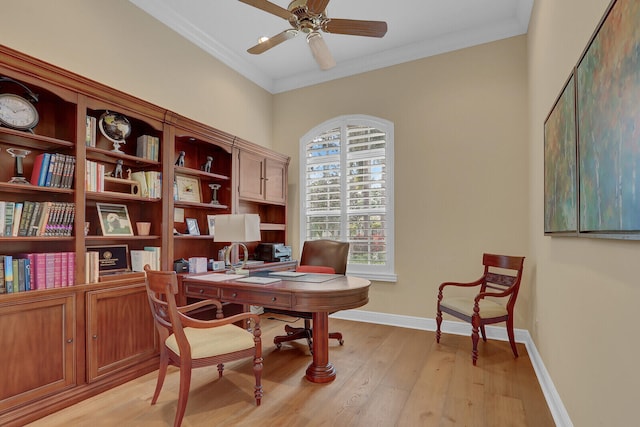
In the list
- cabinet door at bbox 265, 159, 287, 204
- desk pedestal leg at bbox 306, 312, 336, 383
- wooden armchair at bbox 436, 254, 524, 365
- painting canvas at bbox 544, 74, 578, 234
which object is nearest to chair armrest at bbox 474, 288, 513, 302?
wooden armchair at bbox 436, 254, 524, 365

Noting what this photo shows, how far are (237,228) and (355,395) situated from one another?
157 centimetres

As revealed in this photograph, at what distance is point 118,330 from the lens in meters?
2.52

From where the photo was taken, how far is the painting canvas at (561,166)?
5.71 feet

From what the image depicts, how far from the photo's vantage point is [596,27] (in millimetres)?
1382

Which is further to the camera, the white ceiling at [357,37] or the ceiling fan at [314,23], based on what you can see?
the white ceiling at [357,37]

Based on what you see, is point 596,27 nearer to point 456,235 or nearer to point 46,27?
point 456,235

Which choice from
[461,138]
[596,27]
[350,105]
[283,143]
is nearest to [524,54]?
[461,138]

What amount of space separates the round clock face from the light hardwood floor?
1.88 m

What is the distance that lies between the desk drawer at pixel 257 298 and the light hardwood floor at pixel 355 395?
2.03 feet

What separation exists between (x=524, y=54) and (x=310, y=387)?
380 centimetres

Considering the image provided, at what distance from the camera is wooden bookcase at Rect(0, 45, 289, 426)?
202 cm

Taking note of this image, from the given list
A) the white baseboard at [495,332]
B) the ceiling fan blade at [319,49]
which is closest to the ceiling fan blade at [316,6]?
the ceiling fan blade at [319,49]

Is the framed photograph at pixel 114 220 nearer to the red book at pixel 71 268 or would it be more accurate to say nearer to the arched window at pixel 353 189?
the red book at pixel 71 268

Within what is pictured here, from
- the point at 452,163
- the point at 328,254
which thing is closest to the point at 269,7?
the point at 328,254
